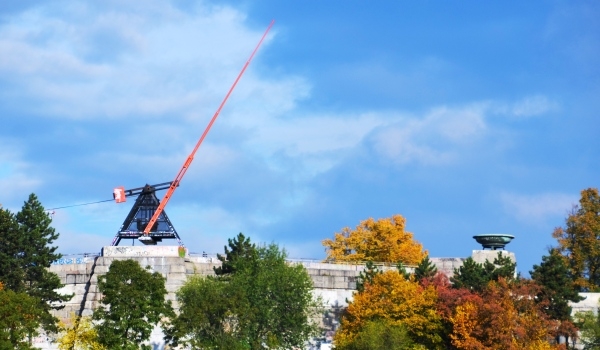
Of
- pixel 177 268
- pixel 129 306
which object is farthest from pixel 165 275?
pixel 129 306

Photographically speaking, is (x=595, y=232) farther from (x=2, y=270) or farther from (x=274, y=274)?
(x=2, y=270)

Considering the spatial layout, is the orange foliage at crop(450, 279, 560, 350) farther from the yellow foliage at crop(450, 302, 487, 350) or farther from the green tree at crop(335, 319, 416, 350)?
the green tree at crop(335, 319, 416, 350)

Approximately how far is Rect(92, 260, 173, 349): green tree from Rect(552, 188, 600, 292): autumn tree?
48.7 meters

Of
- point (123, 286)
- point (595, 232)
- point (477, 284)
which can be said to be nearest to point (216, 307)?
point (123, 286)

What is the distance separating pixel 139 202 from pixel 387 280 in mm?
24704

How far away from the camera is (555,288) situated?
10900 centimetres

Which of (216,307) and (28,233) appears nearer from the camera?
(216,307)

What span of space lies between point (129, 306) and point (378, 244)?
44.3m

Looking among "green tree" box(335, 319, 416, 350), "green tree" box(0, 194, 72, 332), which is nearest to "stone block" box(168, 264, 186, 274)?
"green tree" box(0, 194, 72, 332)

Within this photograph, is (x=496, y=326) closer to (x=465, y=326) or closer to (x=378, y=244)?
(x=465, y=326)

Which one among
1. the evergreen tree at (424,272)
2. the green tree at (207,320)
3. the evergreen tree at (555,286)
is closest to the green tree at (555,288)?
the evergreen tree at (555,286)

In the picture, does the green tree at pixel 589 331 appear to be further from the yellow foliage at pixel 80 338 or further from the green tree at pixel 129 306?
the yellow foliage at pixel 80 338

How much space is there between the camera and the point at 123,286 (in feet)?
307

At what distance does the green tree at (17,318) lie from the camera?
9119 cm
